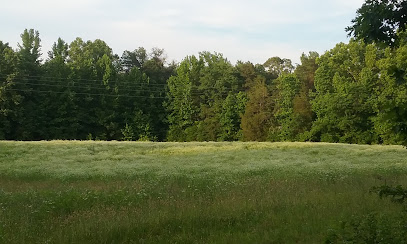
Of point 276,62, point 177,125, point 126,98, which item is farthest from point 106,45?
point 276,62

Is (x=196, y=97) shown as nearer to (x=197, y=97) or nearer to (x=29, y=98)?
(x=197, y=97)

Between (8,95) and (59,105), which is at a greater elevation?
(8,95)

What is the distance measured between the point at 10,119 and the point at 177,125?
28376 mm

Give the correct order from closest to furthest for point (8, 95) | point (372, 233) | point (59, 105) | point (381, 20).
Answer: point (372, 233) < point (381, 20) < point (8, 95) < point (59, 105)

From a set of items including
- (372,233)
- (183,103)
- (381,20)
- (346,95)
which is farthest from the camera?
(183,103)

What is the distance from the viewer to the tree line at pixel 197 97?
58.9 metres

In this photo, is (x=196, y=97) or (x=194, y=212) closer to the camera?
(x=194, y=212)

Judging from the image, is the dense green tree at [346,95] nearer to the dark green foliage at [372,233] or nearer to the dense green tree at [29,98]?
the dense green tree at [29,98]

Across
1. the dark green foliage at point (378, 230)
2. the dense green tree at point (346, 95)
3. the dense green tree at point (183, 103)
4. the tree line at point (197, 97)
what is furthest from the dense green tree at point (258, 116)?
the dark green foliage at point (378, 230)

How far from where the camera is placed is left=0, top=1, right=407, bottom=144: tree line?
58875 millimetres

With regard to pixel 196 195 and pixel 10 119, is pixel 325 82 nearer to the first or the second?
pixel 10 119

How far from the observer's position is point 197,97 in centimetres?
7544

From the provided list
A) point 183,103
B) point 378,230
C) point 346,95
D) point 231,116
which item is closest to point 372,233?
point 378,230

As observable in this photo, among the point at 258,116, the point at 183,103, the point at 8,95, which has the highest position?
the point at 8,95
